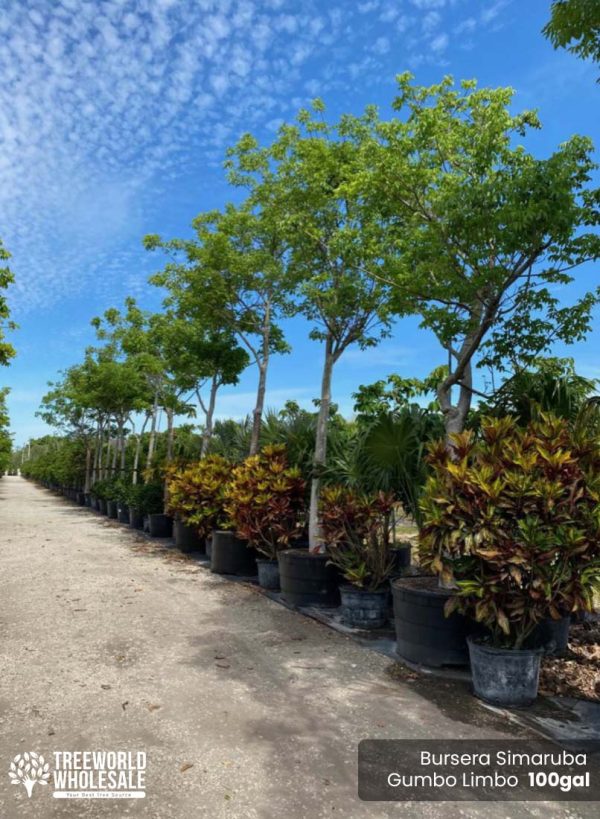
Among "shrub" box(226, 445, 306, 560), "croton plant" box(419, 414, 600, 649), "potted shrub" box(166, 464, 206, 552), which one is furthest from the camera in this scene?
"potted shrub" box(166, 464, 206, 552)

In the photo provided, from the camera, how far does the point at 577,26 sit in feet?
15.0

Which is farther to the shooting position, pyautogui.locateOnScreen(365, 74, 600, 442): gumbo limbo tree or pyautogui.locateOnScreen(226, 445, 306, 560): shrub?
pyautogui.locateOnScreen(226, 445, 306, 560): shrub

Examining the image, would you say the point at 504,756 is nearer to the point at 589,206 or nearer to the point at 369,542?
the point at 369,542

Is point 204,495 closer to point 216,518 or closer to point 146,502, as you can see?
point 216,518

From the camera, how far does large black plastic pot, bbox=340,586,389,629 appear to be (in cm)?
605

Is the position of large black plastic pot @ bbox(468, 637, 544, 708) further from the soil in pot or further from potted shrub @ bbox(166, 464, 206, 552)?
potted shrub @ bbox(166, 464, 206, 552)

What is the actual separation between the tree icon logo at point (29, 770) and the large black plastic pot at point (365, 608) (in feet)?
11.8

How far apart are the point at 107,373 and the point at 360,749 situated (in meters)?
19.5

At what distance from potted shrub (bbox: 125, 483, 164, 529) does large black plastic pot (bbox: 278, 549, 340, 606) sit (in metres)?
8.54

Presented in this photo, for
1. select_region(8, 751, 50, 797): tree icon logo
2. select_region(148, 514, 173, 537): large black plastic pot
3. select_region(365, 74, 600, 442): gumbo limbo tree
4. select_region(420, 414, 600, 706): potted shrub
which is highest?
select_region(365, 74, 600, 442): gumbo limbo tree

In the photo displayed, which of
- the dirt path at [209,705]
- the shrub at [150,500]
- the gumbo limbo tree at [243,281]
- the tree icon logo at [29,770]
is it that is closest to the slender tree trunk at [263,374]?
the gumbo limbo tree at [243,281]

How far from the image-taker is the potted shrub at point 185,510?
409 inches

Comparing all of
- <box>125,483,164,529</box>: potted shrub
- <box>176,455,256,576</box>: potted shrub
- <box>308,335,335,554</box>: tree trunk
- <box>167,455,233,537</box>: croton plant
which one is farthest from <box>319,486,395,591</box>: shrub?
<box>125,483,164,529</box>: potted shrub

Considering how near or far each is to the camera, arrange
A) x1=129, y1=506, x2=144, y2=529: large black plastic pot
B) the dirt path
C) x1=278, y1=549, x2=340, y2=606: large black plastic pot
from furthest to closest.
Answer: x1=129, y1=506, x2=144, y2=529: large black plastic pot < x1=278, y1=549, x2=340, y2=606: large black plastic pot < the dirt path
